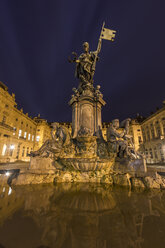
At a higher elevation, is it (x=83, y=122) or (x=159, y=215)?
(x=83, y=122)

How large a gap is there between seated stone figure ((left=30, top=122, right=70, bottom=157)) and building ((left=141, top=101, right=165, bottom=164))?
28.1 metres

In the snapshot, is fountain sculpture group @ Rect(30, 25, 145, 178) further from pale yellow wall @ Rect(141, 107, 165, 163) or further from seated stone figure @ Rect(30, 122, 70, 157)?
pale yellow wall @ Rect(141, 107, 165, 163)

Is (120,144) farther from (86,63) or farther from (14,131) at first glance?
(14,131)

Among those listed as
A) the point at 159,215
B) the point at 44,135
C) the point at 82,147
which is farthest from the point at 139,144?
the point at 159,215

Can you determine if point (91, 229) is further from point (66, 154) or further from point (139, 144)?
point (139, 144)

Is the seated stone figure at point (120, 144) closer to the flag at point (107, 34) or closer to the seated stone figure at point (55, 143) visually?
the seated stone figure at point (55, 143)

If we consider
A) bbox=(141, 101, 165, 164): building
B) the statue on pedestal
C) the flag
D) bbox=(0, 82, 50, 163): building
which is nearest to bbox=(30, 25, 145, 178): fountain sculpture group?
the statue on pedestal

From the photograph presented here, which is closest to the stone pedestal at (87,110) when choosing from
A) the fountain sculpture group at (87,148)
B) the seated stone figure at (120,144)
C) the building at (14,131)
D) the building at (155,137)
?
the fountain sculpture group at (87,148)

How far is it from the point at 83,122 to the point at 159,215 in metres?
6.82

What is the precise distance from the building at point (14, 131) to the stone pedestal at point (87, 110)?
1718cm

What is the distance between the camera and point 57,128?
26.3 feet

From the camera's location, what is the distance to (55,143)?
7.42 m

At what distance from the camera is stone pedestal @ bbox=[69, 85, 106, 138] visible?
8.95 meters

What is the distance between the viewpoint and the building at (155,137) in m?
27.8
